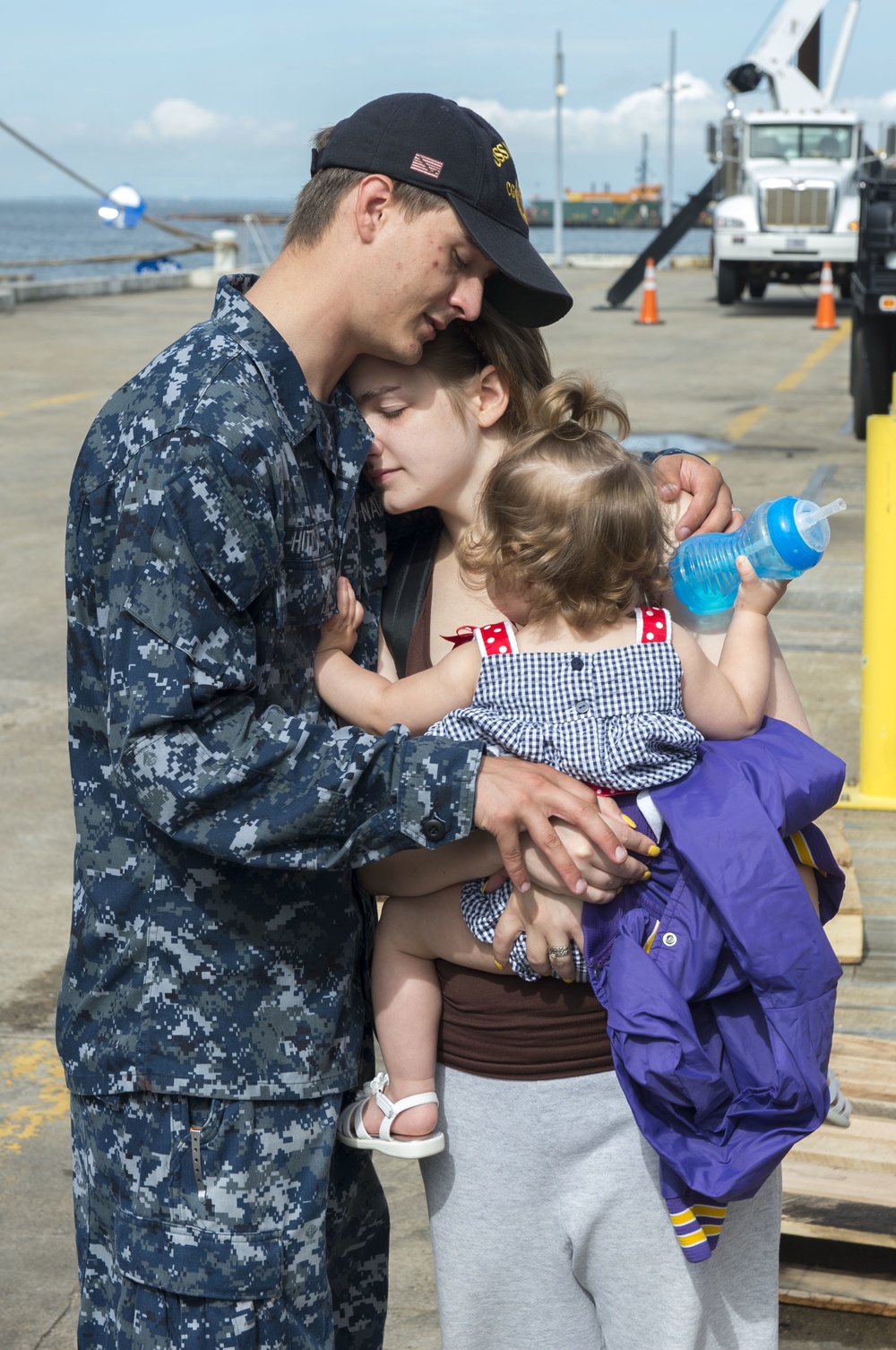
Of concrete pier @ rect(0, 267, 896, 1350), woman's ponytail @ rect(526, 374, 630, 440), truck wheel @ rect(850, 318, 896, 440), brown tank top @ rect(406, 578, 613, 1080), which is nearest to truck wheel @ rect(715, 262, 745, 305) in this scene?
concrete pier @ rect(0, 267, 896, 1350)

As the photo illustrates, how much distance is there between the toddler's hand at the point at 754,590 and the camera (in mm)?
1900

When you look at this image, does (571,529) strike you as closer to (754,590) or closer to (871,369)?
(754,590)

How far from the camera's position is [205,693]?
166cm

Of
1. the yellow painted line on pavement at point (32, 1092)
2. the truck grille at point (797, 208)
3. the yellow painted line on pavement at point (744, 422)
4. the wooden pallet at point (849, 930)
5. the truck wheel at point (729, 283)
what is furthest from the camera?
the truck wheel at point (729, 283)

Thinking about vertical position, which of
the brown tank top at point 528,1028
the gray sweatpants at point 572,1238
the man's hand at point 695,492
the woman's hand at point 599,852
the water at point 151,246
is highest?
the man's hand at point 695,492

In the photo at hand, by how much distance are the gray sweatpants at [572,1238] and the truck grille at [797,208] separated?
71.7 ft

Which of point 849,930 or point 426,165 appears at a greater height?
point 426,165

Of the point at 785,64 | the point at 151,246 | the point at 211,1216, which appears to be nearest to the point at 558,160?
the point at 785,64

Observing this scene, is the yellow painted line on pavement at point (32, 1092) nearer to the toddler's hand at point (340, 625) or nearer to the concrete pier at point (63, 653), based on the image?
the concrete pier at point (63, 653)

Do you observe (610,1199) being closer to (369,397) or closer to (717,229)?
(369,397)

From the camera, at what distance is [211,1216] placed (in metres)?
1.82

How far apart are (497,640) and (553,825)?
0.82 ft

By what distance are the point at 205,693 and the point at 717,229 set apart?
2172 centimetres

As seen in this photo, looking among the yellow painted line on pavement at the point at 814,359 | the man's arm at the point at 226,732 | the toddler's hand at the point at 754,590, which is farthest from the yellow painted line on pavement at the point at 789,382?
the man's arm at the point at 226,732
